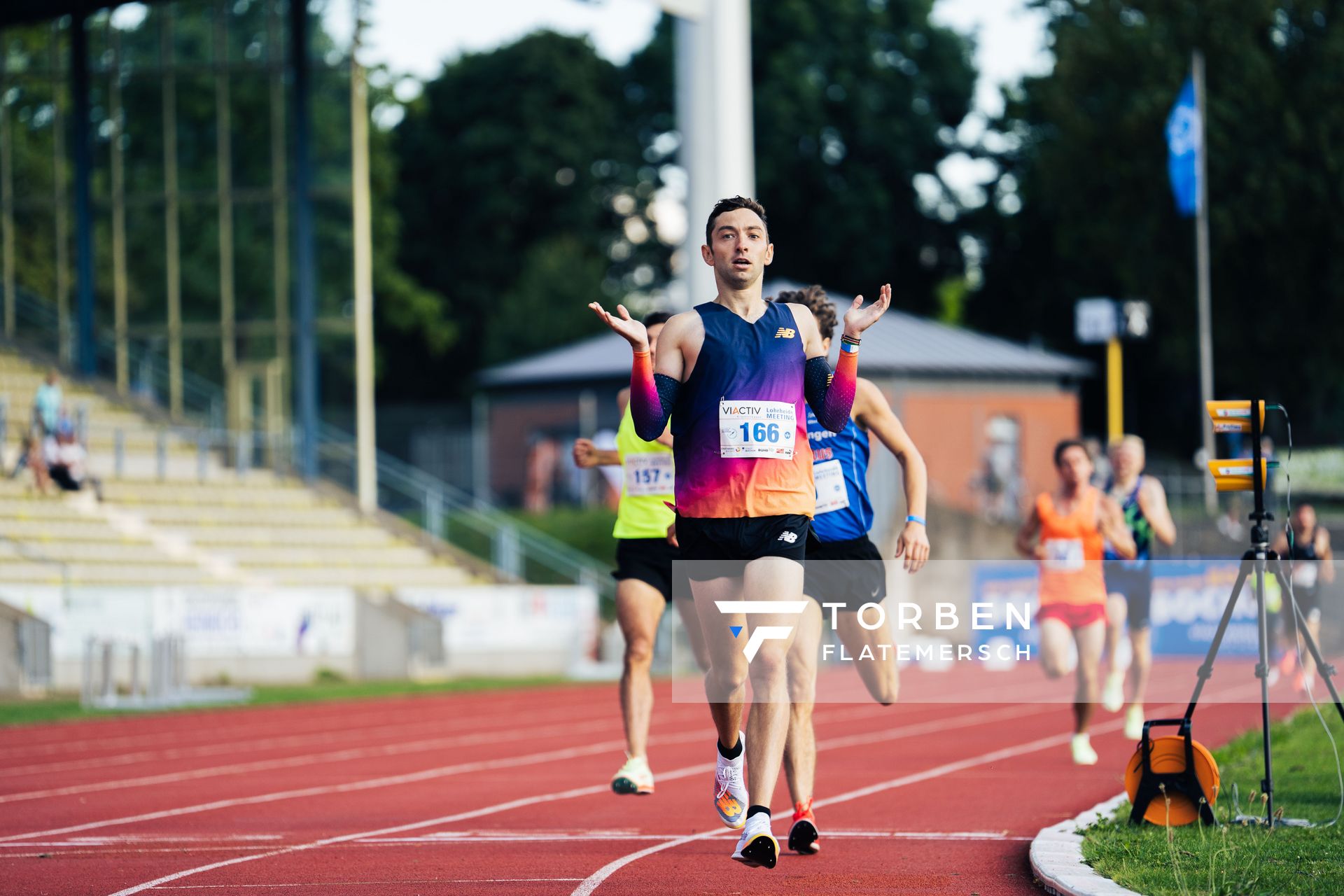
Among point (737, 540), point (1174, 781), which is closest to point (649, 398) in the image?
point (737, 540)

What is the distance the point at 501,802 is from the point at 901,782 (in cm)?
249

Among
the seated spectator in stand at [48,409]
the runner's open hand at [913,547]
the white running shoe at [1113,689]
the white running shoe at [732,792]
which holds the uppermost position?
the seated spectator in stand at [48,409]

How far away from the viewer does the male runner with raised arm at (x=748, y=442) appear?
23.1 feet

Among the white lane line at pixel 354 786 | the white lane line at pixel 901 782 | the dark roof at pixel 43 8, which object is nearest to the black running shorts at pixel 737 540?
the white lane line at pixel 901 782

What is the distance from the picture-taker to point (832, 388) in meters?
7.14

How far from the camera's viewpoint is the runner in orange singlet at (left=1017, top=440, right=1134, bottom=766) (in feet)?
40.9

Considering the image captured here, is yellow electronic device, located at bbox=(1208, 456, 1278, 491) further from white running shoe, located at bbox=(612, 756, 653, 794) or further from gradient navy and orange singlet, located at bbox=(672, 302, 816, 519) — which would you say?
white running shoe, located at bbox=(612, 756, 653, 794)

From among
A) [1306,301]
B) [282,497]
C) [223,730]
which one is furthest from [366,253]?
[1306,301]

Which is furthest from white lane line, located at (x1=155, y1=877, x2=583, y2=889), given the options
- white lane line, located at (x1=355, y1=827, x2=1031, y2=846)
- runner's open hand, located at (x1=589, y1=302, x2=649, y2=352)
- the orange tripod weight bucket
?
the orange tripod weight bucket

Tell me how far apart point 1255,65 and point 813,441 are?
116 ft

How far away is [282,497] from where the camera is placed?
32250 mm

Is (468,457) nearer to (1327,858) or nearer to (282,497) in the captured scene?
(282,497)

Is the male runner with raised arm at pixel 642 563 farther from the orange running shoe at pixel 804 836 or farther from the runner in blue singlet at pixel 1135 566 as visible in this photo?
the runner in blue singlet at pixel 1135 566

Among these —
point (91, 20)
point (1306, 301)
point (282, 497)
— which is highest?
point (91, 20)
